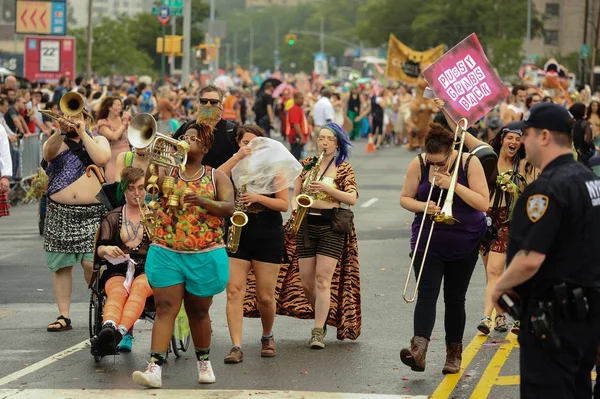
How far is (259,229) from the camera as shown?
370 inches

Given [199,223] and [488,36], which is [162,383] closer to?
[199,223]

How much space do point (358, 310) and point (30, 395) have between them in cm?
309

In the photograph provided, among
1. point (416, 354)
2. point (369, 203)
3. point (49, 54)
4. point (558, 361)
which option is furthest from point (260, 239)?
point (49, 54)

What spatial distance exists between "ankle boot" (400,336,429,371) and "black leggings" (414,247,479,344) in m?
0.07

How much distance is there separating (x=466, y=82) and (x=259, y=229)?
90.6 inches

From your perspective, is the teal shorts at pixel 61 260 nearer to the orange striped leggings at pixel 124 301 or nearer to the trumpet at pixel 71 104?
the trumpet at pixel 71 104

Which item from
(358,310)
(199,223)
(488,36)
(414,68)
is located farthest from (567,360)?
(488,36)

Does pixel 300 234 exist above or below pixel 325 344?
above

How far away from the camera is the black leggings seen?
868cm

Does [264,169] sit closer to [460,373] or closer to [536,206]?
[460,373]

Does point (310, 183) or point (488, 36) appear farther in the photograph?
point (488, 36)

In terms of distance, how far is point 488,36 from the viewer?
8700cm

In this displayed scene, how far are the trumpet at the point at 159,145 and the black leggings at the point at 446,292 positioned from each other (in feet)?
6.07

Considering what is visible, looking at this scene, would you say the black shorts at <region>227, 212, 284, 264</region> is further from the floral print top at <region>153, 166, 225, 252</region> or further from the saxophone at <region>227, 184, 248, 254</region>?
the floral print top at <region>153, 166, 225, 252</region>
